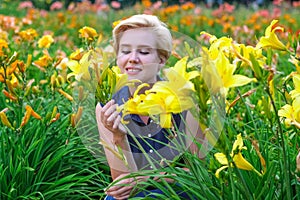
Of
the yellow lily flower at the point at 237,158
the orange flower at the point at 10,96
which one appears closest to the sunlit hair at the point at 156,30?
the yellow lily flower at the point at 237,158

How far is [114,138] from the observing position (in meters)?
1.92

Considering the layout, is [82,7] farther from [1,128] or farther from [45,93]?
[1,128]

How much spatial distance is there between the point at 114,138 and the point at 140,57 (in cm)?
29

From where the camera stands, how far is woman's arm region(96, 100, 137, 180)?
1.75 metres

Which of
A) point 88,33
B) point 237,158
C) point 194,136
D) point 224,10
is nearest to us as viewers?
point 237,158

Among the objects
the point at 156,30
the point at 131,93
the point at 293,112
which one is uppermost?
the point at 156,30

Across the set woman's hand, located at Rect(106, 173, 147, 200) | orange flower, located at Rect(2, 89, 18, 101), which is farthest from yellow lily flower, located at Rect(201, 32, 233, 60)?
orange flower, located at Rect(2, 89, 18, 101)

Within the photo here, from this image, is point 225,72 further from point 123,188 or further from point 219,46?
point 123,188

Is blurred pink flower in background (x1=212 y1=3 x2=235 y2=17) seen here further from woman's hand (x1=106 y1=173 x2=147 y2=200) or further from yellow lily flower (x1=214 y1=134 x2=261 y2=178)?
yellow lily flower (x1=214 y1=134 x2=261 y2=178)

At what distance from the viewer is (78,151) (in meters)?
2.89

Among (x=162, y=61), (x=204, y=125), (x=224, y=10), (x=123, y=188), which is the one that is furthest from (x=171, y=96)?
(x=224, y=10)

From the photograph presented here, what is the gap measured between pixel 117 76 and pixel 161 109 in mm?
356

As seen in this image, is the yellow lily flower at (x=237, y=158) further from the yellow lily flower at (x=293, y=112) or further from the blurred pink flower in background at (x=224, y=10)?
the blurred pink flower in background at (x=224, y=10)

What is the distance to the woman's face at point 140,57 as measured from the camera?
190cm
